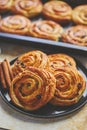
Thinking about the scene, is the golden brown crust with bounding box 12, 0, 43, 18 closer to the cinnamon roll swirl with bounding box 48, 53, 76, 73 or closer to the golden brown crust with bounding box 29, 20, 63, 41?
the golden brown crust with bounding box 29, 20, 63, 41

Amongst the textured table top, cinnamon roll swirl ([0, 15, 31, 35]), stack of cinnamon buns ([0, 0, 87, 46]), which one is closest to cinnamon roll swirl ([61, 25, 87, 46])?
stack of cinnamon buns ([0, 0, 87, 46])

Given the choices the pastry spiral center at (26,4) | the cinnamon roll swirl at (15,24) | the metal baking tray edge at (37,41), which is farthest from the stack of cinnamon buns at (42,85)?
the pastry spiral center at (26,4)

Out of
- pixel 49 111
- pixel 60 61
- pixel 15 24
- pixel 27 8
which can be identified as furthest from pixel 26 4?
pixel 49 111

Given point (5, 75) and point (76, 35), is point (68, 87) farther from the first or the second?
point (76, 35)

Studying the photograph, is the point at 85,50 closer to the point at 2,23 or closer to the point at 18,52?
the point at 18,52

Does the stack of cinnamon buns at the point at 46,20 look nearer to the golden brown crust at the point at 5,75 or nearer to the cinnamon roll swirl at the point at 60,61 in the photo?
the cinnamon roll swirl at the point at 60,61
